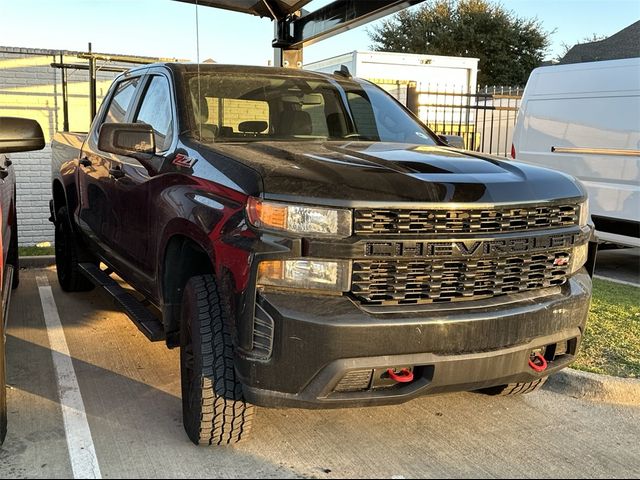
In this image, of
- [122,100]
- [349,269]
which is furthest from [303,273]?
[122,100]

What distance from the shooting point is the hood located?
2648 mm

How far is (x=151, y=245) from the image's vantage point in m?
3.69

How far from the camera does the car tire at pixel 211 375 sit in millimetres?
2863

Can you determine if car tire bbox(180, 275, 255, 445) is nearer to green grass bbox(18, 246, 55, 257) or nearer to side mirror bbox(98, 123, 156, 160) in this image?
side mirror bbox(98, 123, 156, 160)

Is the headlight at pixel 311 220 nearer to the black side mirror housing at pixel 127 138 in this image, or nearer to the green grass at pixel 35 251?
the black side mirror housing at pixel 127 138

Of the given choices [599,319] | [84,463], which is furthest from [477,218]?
[599,319]

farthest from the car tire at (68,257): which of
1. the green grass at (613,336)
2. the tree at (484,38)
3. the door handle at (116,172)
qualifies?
the tree at (484,38)

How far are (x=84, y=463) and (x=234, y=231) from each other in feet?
4.29

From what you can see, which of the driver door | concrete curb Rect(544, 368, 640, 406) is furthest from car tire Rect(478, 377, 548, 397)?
the driver door

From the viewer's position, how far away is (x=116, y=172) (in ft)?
14.1

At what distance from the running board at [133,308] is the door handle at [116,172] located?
2.68 feet

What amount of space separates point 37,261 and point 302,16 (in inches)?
169

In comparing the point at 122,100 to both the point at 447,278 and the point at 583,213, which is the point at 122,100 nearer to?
the point at 447,278

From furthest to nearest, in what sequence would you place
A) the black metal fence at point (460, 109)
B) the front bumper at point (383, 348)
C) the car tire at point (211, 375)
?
the black metal fence at point (460, 109) < the car tire at point (211, 375) < the front bumper at point (383, 348)
